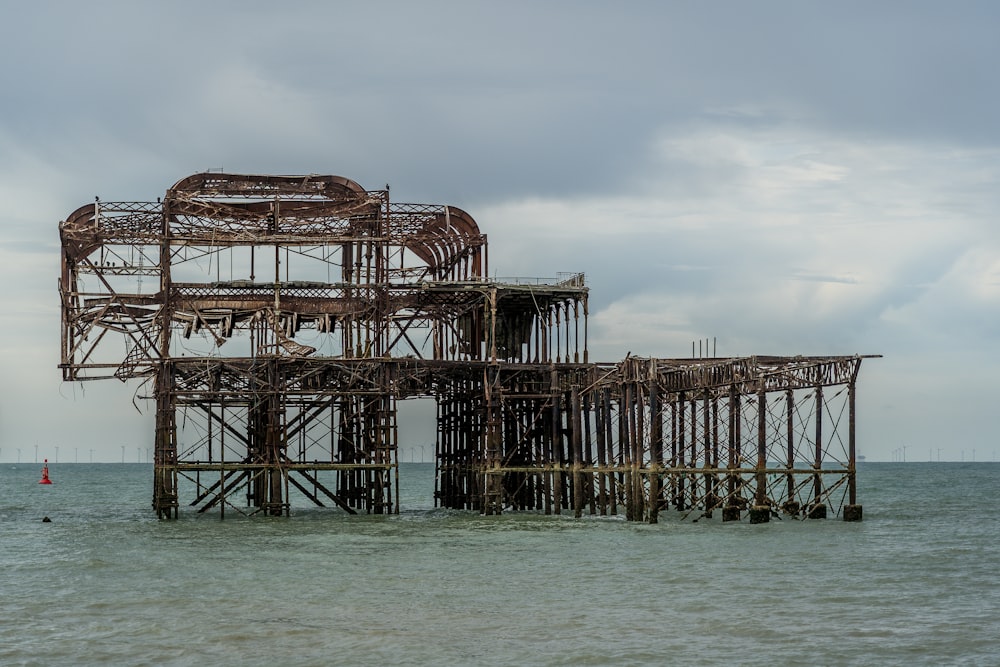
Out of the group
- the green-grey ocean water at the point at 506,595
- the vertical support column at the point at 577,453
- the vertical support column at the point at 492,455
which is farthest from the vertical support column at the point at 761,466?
the vertical support column at the point at 492,455

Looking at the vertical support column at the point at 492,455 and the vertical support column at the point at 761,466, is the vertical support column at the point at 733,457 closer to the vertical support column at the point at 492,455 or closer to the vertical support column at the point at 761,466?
the vertical support column at the point at 761,466

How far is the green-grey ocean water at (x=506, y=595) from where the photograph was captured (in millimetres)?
27078

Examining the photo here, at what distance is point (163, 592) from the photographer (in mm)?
35375

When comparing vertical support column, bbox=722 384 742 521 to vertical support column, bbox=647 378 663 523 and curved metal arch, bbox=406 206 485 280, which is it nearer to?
vertical support column, bbox=647 378 663 523

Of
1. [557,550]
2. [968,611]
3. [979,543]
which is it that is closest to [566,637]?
[968,611]

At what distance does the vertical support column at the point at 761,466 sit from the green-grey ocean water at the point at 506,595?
0.89 m

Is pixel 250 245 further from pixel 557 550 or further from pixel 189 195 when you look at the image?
pixel 557 550

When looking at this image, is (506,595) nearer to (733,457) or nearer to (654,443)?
(654,443)

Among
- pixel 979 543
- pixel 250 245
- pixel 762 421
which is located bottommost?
pixel 979 543

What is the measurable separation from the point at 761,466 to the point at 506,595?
18903 millimetres

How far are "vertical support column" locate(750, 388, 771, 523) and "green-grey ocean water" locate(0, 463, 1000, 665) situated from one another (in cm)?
89

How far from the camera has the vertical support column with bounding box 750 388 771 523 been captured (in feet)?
165

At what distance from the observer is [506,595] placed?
112ft

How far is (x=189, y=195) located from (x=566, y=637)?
4021cm
